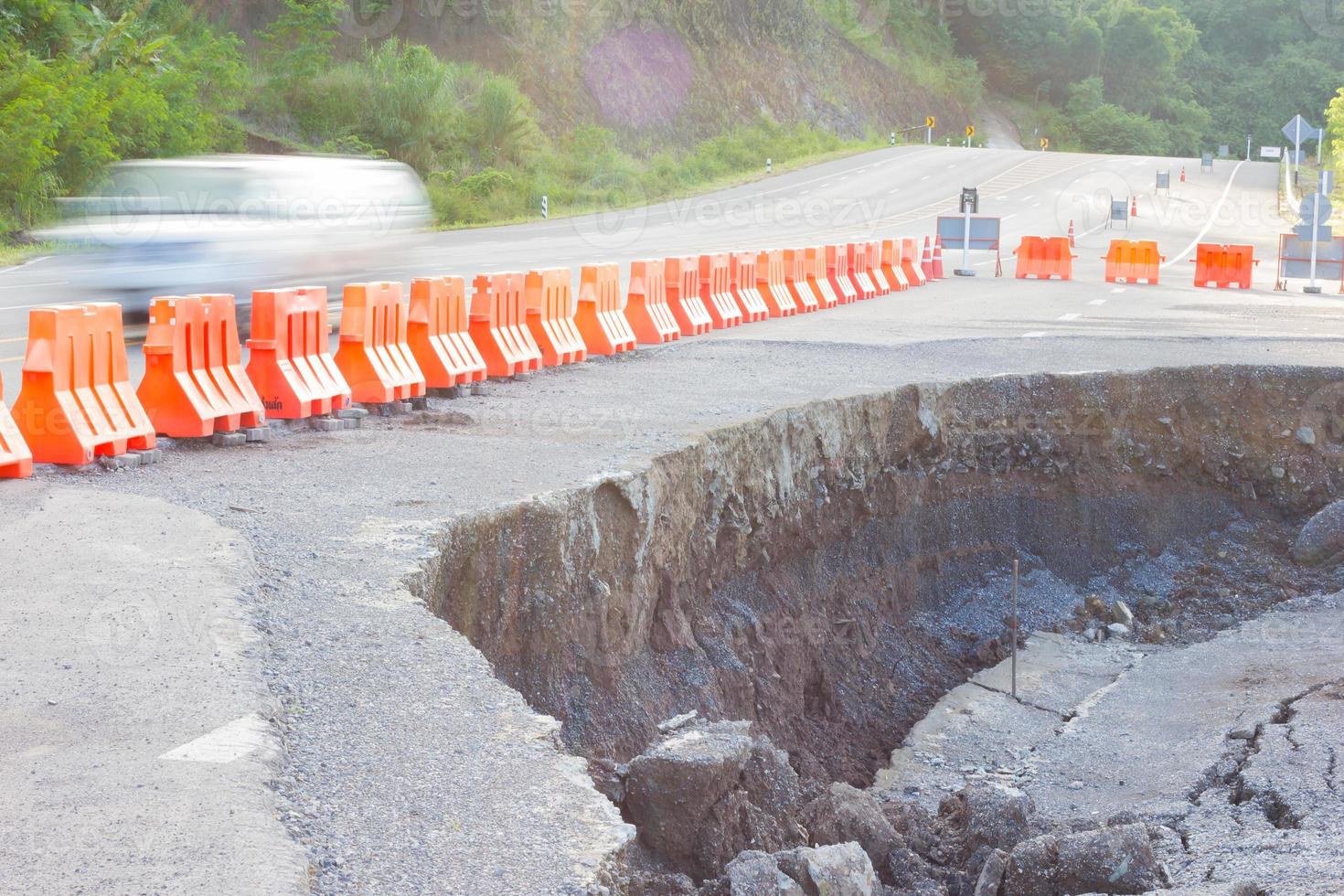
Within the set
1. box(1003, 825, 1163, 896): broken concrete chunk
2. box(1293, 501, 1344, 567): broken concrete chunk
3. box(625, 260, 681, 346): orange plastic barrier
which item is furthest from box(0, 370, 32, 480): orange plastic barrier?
box(1293, 501, 1344, 567): broken concrete chunk

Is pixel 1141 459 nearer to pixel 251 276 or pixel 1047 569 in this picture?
pixel 1047 569

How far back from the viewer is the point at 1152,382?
46.5 feet

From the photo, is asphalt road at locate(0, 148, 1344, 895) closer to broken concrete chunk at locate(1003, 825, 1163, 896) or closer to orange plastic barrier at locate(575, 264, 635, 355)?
orange plastic barrier at locate(575, 264, 635, 355)

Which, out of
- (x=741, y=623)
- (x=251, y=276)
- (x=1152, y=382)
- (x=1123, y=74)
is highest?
(x=1123, y=74)

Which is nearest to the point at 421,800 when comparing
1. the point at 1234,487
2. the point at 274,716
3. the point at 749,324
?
the point at 274,716

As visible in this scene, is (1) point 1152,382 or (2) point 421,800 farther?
(1) point 1152,382

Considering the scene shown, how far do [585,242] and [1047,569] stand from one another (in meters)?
20.6

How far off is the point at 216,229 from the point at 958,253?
23507 millimetres

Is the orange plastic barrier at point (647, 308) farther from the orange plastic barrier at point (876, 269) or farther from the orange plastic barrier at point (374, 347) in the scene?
the orange plastic barrier at point (876, 269)

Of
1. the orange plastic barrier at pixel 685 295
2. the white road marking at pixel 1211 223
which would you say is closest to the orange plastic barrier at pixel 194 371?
the orange plastic barrier at pixel 685 295

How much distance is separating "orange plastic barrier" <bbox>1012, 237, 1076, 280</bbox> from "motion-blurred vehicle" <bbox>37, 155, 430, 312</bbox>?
15477 mm

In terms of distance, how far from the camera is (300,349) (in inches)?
412

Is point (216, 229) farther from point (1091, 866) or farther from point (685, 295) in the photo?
point (1091, 866)

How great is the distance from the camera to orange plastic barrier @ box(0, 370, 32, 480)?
8320 mm
